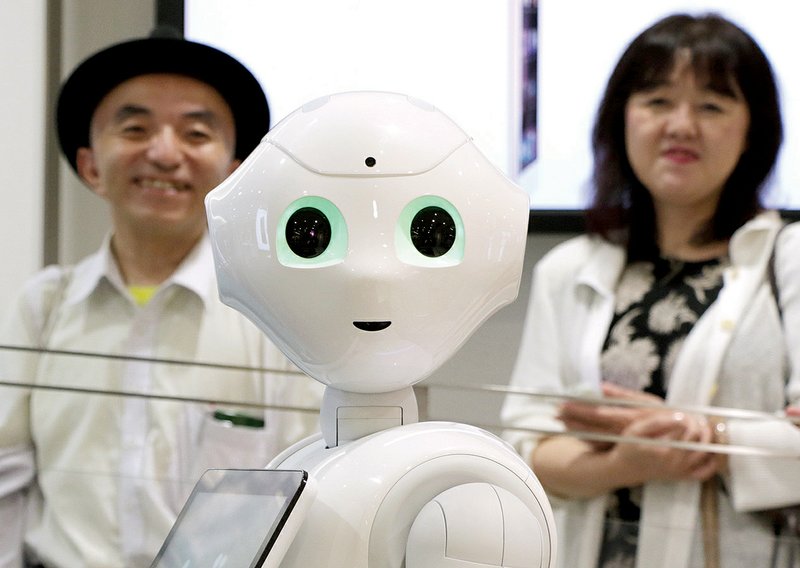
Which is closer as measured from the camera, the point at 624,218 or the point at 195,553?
the point at 195,553

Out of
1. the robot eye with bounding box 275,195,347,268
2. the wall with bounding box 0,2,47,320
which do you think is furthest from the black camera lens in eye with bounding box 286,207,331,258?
the wall with bounding box 0,2,47,320

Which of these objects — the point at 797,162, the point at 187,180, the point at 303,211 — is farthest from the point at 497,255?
the point at 797,162

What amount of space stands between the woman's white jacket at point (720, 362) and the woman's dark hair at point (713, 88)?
0.11 feet

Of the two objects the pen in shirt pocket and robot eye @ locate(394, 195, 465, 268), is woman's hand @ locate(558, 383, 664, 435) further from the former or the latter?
robot eye @ locate(394, 195, 465, 268)

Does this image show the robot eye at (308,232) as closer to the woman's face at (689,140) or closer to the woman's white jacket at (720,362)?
the woman's white jacket at (720,362)

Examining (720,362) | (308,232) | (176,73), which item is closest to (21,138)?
(176,73)

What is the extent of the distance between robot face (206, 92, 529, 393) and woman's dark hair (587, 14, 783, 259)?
27.6 inches

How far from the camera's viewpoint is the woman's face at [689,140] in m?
1.16

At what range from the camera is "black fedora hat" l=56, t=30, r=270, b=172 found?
125 centimetres

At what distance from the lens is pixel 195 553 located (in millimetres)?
490

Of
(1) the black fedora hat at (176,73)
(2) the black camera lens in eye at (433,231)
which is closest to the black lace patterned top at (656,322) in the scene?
(1) the black fedora hat at (176,73)

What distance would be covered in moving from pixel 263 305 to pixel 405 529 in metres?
0.14

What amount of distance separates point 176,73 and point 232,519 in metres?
0.89

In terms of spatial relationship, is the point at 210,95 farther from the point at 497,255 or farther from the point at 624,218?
the point at 497,255
